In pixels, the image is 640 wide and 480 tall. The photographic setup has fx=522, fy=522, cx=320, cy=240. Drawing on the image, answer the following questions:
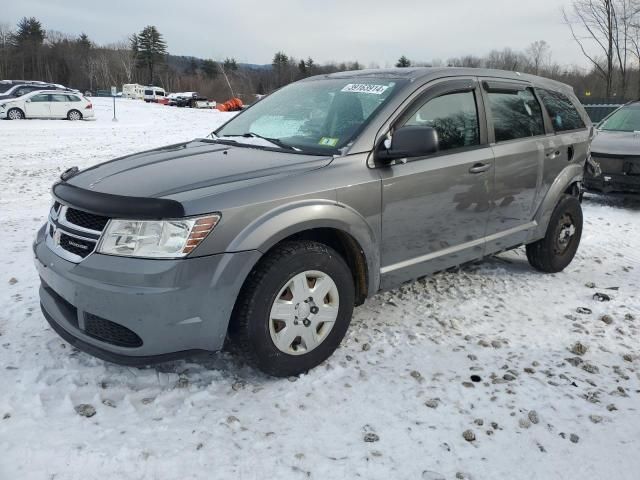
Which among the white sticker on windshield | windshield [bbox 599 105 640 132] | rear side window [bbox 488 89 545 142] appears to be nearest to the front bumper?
the white sticker on windshield

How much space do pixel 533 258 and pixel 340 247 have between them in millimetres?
2425

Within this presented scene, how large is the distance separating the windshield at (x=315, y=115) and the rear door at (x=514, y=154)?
39.9 inches

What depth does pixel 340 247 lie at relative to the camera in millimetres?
3277

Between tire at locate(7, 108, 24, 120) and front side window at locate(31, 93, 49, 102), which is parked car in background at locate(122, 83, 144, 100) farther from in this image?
tire at locate(7, 108, 24, 120)

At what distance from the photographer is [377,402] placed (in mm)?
2838

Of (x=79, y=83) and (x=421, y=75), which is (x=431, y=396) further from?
(x=79, y=83)

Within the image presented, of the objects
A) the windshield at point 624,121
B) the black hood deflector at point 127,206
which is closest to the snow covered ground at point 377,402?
the black hood deflector at point 127,206

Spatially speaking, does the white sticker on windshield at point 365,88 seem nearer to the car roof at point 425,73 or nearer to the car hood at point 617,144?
the car roof at point 425,73

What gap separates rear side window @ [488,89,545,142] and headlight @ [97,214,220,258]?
2539mm

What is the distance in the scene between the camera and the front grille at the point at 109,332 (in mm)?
2623

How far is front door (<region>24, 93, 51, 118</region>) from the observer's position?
23922mm

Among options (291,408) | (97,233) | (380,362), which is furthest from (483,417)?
(97,233)

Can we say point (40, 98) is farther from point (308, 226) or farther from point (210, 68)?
point (210, 68)

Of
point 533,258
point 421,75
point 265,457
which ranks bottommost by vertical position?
point 265,457
